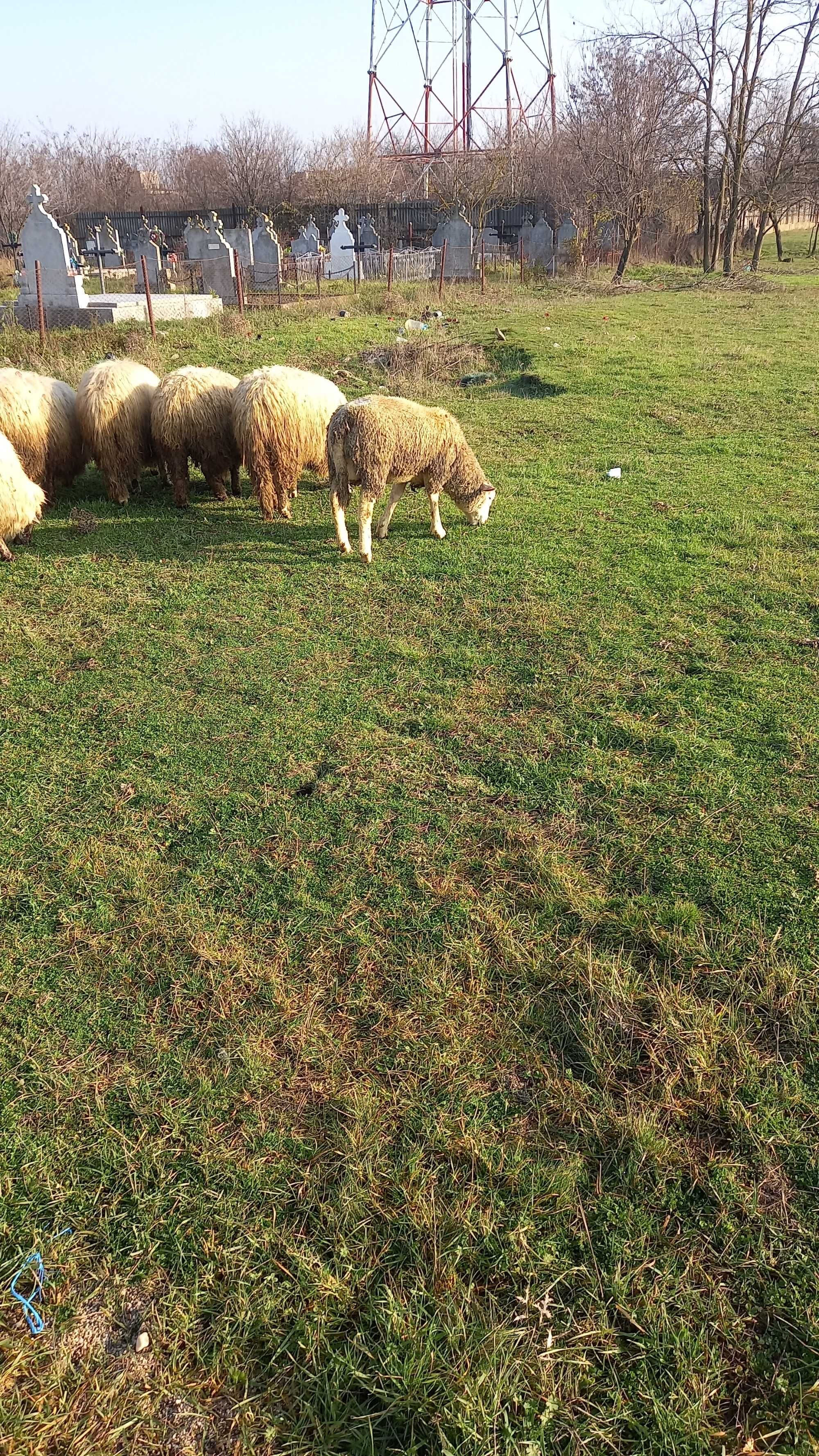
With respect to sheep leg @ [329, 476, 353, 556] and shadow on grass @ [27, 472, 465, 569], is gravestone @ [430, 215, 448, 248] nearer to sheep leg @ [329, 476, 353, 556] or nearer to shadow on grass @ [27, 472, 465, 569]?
shadow on grass @ [27, 472, 465, 569]

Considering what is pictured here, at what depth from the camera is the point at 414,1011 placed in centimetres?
326

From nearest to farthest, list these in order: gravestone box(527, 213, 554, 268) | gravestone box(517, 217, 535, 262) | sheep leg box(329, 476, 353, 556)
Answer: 1. sheep leg box(329, 476, 353, 556)
2. gravestone box(527, 213, 554, 268)
3. gravestone box(517, 217, 535, 262)

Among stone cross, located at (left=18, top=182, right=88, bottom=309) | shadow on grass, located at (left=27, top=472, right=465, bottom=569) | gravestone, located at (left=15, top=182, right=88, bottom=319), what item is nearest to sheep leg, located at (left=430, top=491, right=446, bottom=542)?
shadow on grass, located at (left=27, top=472, right=465, bottom=569)

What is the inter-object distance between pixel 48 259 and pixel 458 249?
14121 mm

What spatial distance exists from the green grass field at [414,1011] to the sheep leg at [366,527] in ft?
1.61

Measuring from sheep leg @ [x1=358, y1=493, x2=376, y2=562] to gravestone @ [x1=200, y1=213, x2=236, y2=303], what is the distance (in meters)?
15.3

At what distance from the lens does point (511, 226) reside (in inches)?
1383

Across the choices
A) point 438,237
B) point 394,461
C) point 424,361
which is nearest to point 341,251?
point 438,237

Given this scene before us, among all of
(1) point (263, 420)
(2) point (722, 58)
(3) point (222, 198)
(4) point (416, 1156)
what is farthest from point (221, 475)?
(3) point (222, 198)

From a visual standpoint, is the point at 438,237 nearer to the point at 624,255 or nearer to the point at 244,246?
the point at 624,255

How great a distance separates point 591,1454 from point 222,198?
5505 cm

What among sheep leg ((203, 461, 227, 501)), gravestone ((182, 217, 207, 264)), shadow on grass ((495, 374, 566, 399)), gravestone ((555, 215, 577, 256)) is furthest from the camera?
gravestone ((555, 215, 577, 256))

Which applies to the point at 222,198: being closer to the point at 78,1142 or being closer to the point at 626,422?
the point at 626,422

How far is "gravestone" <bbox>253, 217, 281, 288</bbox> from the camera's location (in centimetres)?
2366
